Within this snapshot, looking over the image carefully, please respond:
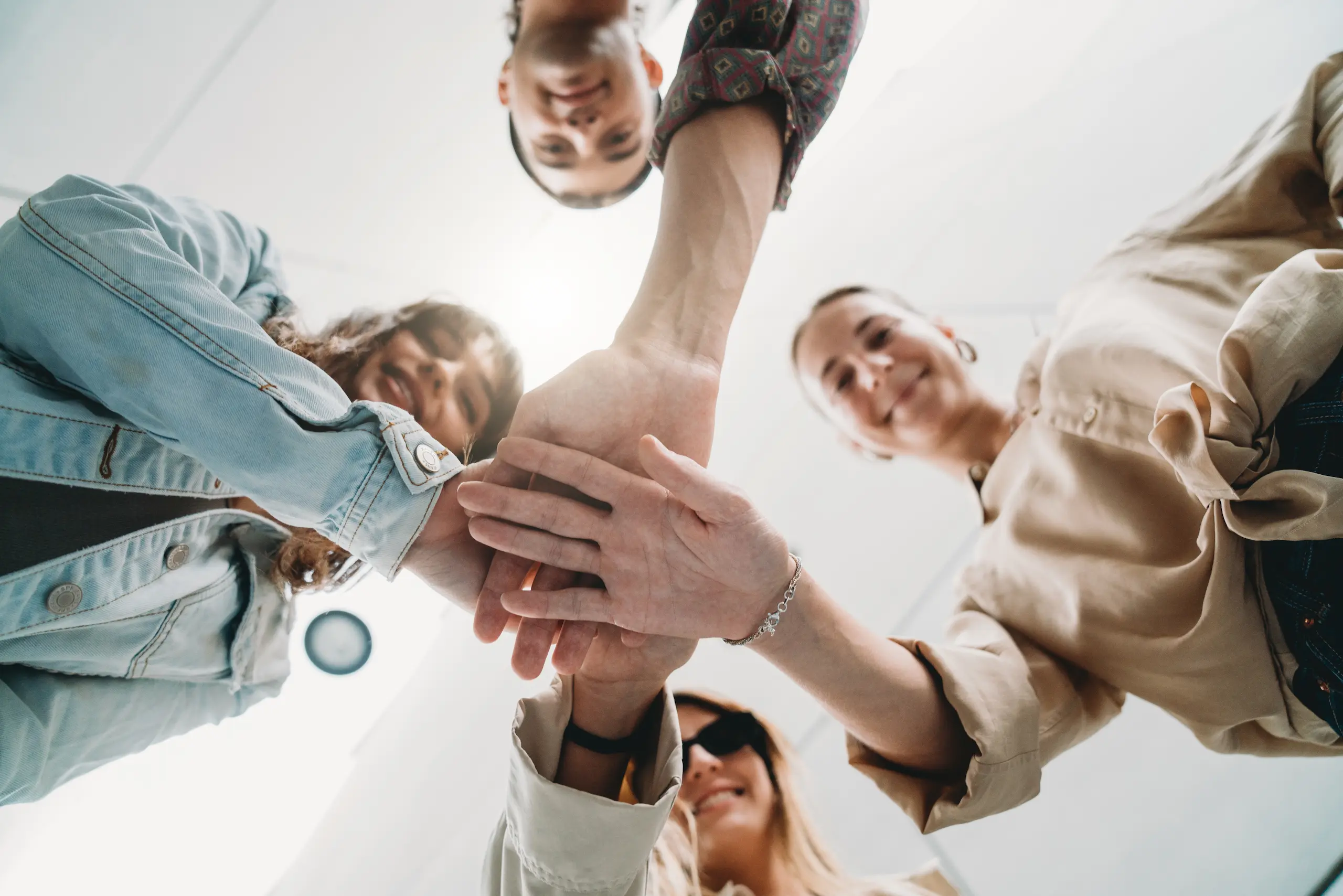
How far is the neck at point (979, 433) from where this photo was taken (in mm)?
1174

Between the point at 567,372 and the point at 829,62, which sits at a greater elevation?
the point at 829,62

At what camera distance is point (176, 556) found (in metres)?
0.65

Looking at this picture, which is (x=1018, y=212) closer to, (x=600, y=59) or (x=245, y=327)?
(x=600, y=59)

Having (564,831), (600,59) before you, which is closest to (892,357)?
(600,59)

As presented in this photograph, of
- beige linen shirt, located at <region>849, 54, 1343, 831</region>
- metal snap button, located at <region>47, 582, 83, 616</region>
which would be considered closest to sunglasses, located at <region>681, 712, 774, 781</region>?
beige linen shirt, located at <region>849, 54, 1343, 831</region>

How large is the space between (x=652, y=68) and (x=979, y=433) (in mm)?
869

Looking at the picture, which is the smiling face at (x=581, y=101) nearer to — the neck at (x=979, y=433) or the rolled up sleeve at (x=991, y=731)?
the neck at (x=979, y=433)

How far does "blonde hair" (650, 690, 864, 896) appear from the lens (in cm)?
114

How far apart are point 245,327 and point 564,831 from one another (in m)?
0.52

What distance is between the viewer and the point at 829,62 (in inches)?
31.2

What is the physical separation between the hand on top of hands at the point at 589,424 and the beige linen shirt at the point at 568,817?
7 cm

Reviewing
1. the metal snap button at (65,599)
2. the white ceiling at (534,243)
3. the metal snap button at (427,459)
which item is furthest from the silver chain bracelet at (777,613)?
the white ceiling at (534,243)

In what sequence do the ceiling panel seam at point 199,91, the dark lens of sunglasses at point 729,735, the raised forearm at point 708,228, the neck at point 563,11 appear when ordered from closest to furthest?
the raised forearm at point 708,228, the ceiling panel seam at point 199,91, the neck at point 563,11, the dark lens of sunglasses at point 729,735

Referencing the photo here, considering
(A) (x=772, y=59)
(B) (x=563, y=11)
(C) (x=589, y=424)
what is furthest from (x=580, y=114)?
(C) (x=589, y=424)
